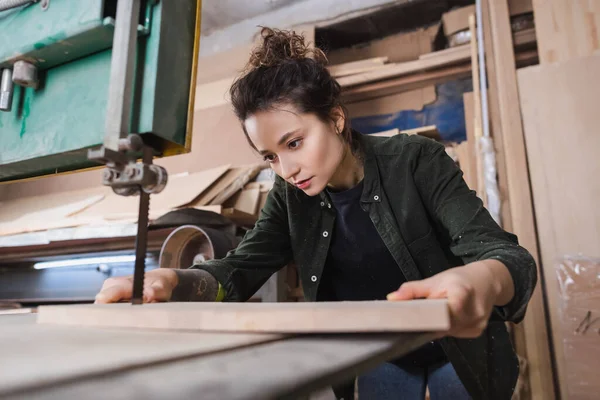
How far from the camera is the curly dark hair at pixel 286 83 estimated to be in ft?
3.80

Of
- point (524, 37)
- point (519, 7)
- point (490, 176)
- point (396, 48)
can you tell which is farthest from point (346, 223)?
point (396, 48)

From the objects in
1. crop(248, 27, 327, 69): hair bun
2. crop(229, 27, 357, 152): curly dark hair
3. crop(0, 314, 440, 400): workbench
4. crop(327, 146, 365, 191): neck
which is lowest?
crop(0, 314, 440, 400): workbench

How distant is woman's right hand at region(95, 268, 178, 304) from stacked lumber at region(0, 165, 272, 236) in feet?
3.93

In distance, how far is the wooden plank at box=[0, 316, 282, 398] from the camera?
0.28 m

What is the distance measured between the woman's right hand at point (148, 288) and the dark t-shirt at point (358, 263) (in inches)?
18.4

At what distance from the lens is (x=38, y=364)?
0.32 meters

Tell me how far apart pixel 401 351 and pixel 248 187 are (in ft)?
6.40

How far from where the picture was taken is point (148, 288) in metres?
0.93

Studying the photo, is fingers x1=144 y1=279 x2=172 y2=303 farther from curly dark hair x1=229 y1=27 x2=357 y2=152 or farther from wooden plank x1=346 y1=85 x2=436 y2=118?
wooden plank x1=346 y1=85 x2=436 y2=118

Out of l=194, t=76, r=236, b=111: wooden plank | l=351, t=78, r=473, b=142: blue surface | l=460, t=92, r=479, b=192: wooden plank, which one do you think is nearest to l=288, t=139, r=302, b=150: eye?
l=460, t=92, r=479, b=192: wooden plank

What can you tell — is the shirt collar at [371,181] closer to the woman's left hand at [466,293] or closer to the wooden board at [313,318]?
the woman's left hand at [466,293]

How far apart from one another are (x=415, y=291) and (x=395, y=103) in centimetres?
234

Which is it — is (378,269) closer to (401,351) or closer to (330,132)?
(330,132)

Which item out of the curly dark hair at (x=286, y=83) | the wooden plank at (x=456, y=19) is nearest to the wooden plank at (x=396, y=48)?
the wooden plank at (x=456, y=19)
